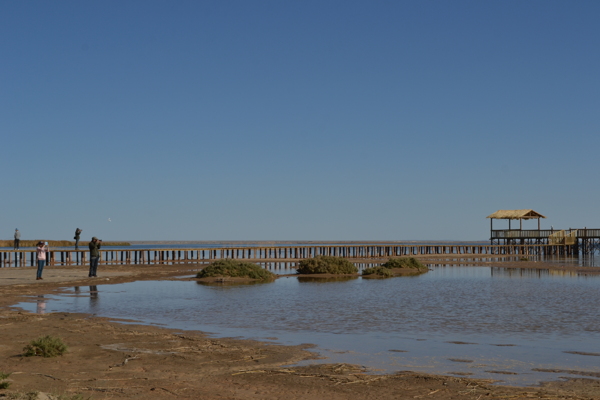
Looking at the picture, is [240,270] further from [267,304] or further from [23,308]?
[23,308]

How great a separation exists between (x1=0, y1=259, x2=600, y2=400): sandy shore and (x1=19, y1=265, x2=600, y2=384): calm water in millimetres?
684

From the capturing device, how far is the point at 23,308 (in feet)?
52.1

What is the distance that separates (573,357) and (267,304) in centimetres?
956

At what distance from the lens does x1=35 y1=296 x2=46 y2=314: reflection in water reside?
15281 millimetres

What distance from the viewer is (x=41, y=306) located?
1647cm

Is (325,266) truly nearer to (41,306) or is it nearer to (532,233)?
(41,306)

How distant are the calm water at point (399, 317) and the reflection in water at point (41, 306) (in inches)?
1.3

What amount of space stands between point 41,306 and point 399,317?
916 cm

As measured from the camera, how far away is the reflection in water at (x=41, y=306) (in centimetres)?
1528

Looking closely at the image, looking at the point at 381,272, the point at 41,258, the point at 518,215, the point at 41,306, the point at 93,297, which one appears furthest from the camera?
the point at 518,215

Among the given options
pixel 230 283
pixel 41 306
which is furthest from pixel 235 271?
pixel 41 306

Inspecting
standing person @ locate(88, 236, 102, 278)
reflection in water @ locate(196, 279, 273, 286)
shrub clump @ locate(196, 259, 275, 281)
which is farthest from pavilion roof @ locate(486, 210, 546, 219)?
standing person @ locate(88, 236, 102, 278)

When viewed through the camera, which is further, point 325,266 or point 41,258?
point 325,266

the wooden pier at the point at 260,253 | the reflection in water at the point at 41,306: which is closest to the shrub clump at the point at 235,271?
the reflection in water at the point at 41,306
